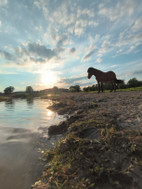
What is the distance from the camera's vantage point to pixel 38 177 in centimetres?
151

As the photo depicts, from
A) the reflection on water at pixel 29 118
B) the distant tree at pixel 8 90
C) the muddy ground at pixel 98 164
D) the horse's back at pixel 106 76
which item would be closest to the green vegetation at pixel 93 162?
the muddy ground at pixel 98 164

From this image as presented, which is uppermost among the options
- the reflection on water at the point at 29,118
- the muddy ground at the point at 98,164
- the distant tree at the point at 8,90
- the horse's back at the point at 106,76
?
the distant tree at the point at 8,90

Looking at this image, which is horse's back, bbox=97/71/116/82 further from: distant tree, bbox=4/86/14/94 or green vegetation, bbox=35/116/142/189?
distant tree, bbox=4/86/14/94

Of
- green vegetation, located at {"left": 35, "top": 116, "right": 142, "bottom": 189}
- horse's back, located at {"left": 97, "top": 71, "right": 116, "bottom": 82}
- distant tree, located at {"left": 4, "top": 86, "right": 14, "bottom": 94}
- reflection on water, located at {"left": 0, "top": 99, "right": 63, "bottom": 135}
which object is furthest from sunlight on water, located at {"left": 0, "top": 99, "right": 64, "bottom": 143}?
distant tree, located at {"left": 4, "top": 86, "right": 14, "bottom": 94}

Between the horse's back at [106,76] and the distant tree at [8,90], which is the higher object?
the distant tree at [8,90]

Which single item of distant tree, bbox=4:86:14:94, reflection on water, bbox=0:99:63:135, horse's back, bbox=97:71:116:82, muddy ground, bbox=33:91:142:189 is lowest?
reflection on water, bbox=0:99:63:135

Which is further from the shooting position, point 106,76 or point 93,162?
point 106,76

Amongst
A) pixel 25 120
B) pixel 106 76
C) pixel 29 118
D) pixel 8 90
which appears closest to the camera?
pixel 25 120

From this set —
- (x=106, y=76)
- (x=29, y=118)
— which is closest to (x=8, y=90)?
(x=106, y=76)

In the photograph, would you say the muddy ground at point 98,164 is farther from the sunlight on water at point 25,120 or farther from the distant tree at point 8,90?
the distant tree at point 8,90

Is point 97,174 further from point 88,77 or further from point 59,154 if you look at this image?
point 88,77

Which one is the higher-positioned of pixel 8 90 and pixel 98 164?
pixel 8 90

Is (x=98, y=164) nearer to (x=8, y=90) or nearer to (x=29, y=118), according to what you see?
(x=29, y=118)

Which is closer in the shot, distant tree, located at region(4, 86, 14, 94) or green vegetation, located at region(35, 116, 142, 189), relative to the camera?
green vegetation, located at region(35, 116, 142, 189)
